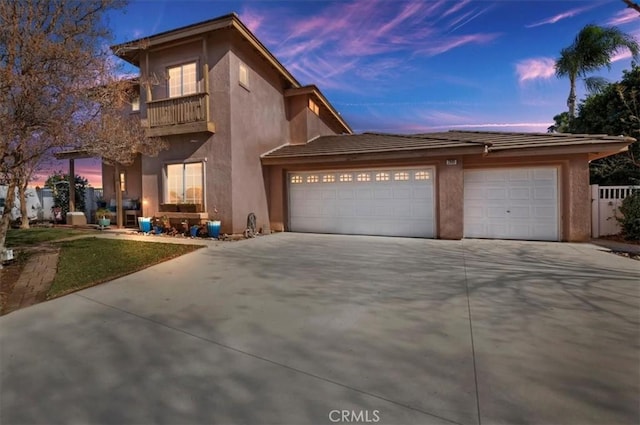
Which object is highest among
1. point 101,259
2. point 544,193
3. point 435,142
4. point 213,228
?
point 435,142

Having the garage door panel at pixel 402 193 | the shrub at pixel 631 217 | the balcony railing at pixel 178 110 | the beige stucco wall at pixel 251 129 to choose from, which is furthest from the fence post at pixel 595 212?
the balcony railing at pixel 178 110

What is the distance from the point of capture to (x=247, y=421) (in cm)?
204

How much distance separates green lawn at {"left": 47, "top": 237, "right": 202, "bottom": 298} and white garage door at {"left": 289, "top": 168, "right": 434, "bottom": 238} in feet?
15.7

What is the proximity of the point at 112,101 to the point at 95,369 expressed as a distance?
565cm

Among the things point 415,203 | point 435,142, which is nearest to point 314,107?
point 435,142

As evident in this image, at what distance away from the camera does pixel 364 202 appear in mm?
11094

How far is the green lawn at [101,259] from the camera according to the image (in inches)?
206

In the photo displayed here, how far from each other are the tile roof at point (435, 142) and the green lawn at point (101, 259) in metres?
5.40

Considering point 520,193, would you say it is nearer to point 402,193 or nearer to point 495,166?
point 495,166

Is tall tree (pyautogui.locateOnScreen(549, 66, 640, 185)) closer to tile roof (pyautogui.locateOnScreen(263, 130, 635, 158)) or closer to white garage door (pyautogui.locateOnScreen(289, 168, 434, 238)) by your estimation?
tile roof (pyautogui.locateOnScreen(263, 130, 635, 158))

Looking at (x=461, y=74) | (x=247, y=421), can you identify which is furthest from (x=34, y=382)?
(x=461, y=74)

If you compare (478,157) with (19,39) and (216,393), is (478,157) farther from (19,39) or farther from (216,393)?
(19,39)

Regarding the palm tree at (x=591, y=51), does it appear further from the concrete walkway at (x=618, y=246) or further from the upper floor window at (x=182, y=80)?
the upper floor window at (x=182, y=80)

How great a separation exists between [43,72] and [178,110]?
558 cm
